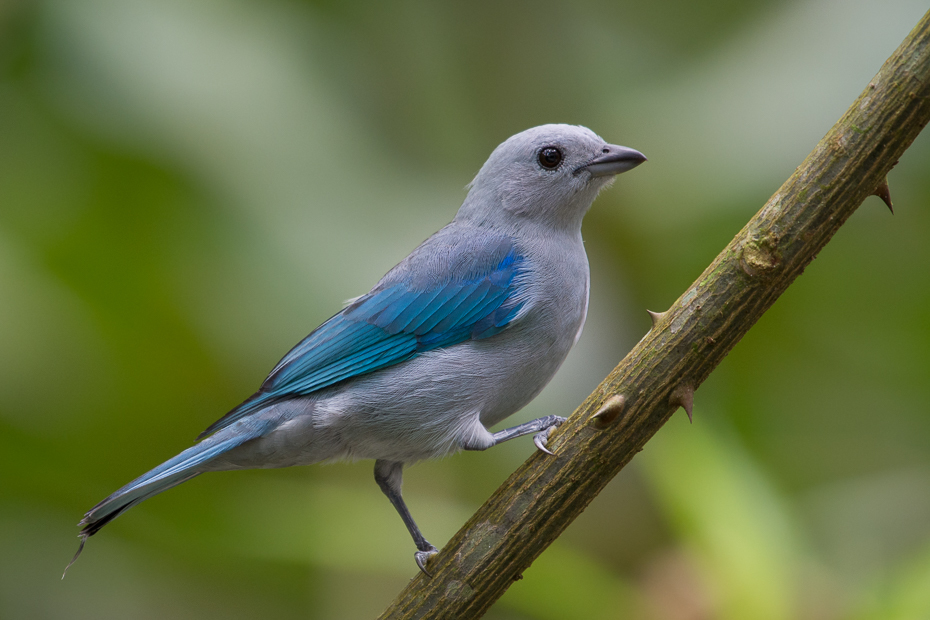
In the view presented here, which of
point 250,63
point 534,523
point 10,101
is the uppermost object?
point 10,101

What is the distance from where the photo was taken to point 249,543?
415 centimetres

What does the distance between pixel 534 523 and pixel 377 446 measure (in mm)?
838

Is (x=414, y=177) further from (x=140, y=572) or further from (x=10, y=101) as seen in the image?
(x=140, y=572)

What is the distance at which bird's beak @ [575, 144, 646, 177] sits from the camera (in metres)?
3.44

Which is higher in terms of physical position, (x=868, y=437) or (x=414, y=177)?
(x=414, y=177)

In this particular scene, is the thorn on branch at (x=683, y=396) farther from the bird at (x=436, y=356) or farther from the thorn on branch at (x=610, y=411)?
the bird at (x=436, y=356)

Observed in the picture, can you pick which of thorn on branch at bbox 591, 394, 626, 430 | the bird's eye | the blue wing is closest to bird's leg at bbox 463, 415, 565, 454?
thorn on branch at bbox 591, 394, 626, 430

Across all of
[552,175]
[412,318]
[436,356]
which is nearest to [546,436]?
[436,356]

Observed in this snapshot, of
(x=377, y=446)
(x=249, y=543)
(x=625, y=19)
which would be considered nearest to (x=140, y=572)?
(x=249, y=543)

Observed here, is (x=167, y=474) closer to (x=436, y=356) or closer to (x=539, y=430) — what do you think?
(x=436, y=356)

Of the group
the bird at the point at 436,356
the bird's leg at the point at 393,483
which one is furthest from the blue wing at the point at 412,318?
the bird's leg at the point at 393,483

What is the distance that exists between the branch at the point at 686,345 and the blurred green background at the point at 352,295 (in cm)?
121

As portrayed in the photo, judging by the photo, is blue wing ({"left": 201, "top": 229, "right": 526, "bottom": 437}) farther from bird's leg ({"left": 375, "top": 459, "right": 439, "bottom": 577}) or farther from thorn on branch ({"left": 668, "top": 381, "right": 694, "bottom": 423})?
thorn on branch ({"left": 668, "top": 381, "right": 694, "bottom": 423})

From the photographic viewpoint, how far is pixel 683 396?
254cm
